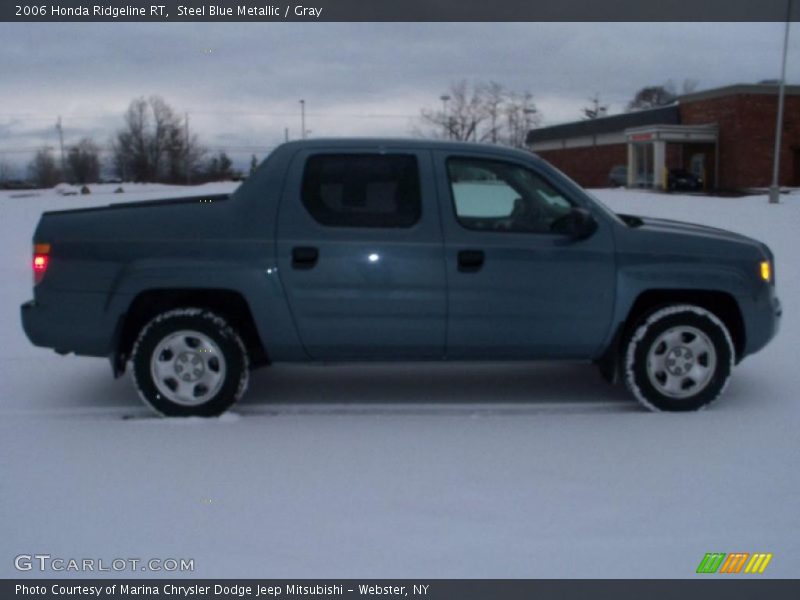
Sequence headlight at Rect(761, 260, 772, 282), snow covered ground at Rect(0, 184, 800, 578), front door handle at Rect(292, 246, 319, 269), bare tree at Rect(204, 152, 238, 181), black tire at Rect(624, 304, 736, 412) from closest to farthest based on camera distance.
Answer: snow covered ground at Rect(0, 184, 800, 578), front door handle at Rect(292, 246, 319, 269), black tire at Rect(624, 304, 736, 412), headlight at Rect(761, 260, 772, 282), bare tree at Rect(204, 152, 238, 181)

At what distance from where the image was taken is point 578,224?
5832mm

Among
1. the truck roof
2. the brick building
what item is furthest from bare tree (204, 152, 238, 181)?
the brick building

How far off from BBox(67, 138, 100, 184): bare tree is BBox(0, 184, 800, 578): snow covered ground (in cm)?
4360

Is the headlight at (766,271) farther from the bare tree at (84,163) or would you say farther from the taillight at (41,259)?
the bare tree at (84,163)

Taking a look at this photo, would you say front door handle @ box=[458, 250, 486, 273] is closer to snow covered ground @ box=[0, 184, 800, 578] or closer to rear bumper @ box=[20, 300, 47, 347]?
snow covered ground @ box=[0, 184, 800, 578]

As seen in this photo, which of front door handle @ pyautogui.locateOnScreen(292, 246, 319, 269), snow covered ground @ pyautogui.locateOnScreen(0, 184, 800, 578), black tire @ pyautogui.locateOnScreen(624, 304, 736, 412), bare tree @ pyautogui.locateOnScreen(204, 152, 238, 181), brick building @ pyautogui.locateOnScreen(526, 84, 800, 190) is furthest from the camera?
brick building @ pyautogui.locateOnScreen(526, 84, 800, 190)

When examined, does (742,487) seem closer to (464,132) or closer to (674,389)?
(674,389)

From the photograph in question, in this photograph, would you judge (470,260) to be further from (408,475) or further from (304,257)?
(408,475)

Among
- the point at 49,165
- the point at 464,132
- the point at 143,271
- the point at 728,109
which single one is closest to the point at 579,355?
the point at 143,271

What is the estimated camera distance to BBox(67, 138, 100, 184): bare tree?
47.9 meters

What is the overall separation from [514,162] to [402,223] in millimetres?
A: 897

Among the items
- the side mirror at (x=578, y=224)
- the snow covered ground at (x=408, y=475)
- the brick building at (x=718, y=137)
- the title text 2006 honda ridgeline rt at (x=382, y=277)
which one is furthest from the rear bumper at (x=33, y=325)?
the brick building at (x=718, y=137)

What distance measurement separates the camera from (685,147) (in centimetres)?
4262

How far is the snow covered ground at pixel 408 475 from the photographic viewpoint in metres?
4.02
